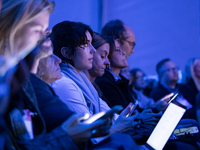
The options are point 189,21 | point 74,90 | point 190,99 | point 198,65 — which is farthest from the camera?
point 189,21

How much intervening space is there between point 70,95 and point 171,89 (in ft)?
8.42

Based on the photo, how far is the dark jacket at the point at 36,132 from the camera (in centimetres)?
101

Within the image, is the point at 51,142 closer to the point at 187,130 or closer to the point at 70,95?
the point at 70,95

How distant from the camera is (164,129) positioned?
5.76ft

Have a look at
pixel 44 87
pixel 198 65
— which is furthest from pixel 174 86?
pixel 44 87

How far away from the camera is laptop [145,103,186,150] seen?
66.9 inches

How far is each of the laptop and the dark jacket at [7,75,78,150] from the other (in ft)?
2.65

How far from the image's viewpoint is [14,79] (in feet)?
3.09

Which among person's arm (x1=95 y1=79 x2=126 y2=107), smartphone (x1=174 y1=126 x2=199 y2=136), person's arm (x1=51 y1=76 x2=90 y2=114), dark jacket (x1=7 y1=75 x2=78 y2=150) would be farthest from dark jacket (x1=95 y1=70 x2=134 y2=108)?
dark jacket (x1=7 y1=75 x2=78 y2=150)

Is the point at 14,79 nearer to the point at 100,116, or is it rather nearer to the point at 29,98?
the point at 29,98

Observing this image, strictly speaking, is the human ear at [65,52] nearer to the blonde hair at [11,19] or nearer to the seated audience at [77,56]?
the seated audience at [77,56]

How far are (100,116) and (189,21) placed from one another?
4.23m

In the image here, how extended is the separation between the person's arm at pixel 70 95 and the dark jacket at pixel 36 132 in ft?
1.60

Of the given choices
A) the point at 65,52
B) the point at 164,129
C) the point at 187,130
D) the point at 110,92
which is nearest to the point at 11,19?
the point at 65,52
